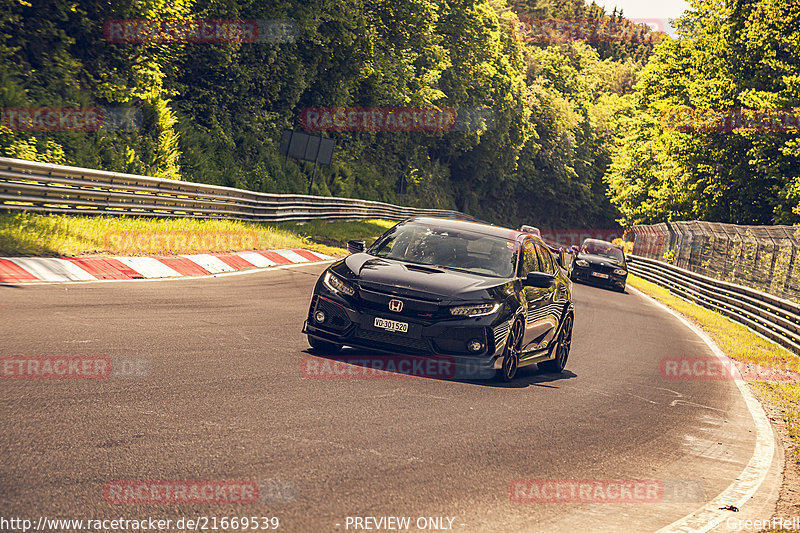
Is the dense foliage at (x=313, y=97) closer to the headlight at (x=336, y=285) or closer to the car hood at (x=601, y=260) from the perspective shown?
the headlight at (x=336, y=285)

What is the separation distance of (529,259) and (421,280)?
201 cm

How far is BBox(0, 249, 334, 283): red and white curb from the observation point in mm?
11619

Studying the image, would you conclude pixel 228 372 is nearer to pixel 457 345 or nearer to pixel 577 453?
pixel 457 345

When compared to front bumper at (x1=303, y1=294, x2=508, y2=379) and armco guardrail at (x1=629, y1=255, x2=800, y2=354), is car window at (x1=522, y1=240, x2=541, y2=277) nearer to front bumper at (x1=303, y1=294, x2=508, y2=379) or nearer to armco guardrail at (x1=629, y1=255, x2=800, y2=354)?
front bumper at (x1=303, y1=294, x2=508, y2=379)

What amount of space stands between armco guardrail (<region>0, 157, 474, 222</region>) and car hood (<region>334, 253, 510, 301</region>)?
739cm

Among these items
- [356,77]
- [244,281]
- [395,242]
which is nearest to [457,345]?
[395,242]

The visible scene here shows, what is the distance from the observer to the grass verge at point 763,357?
9.32 meters

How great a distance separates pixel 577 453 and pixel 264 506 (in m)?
3.07
